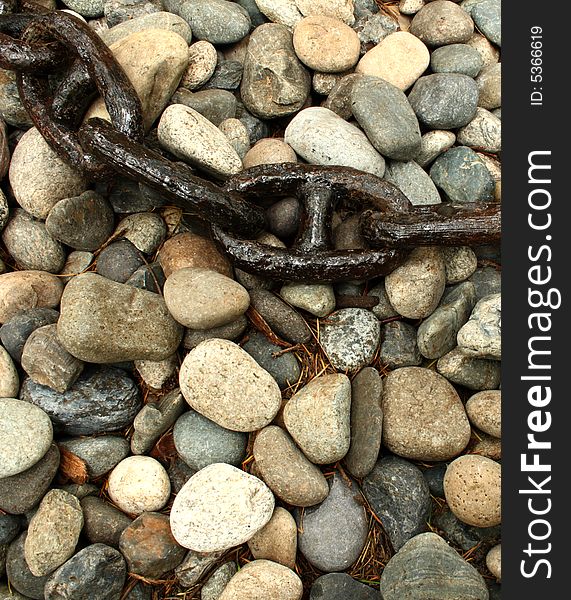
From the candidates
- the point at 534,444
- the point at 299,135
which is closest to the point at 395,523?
the point at 534,444

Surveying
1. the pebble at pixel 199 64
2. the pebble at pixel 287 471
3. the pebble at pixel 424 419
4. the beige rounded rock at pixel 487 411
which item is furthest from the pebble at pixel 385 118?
the pebble at pixel 287 471

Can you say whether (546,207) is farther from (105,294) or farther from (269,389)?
(105,294)

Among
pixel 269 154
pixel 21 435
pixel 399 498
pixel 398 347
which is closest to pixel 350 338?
pixel 398 347

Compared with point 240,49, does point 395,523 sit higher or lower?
lower

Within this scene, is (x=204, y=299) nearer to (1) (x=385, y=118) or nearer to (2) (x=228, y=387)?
(2) (x=228, y=387)

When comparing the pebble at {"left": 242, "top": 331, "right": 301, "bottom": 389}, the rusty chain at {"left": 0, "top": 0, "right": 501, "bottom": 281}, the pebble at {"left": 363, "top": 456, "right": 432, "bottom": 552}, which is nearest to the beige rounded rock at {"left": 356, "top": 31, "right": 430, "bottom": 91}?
the rusty chain at {"left": 0, "top": 0, "right": 501, "bottom": 281}

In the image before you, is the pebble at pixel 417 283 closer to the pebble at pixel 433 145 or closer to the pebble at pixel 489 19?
the pebble at pixel 433 145
